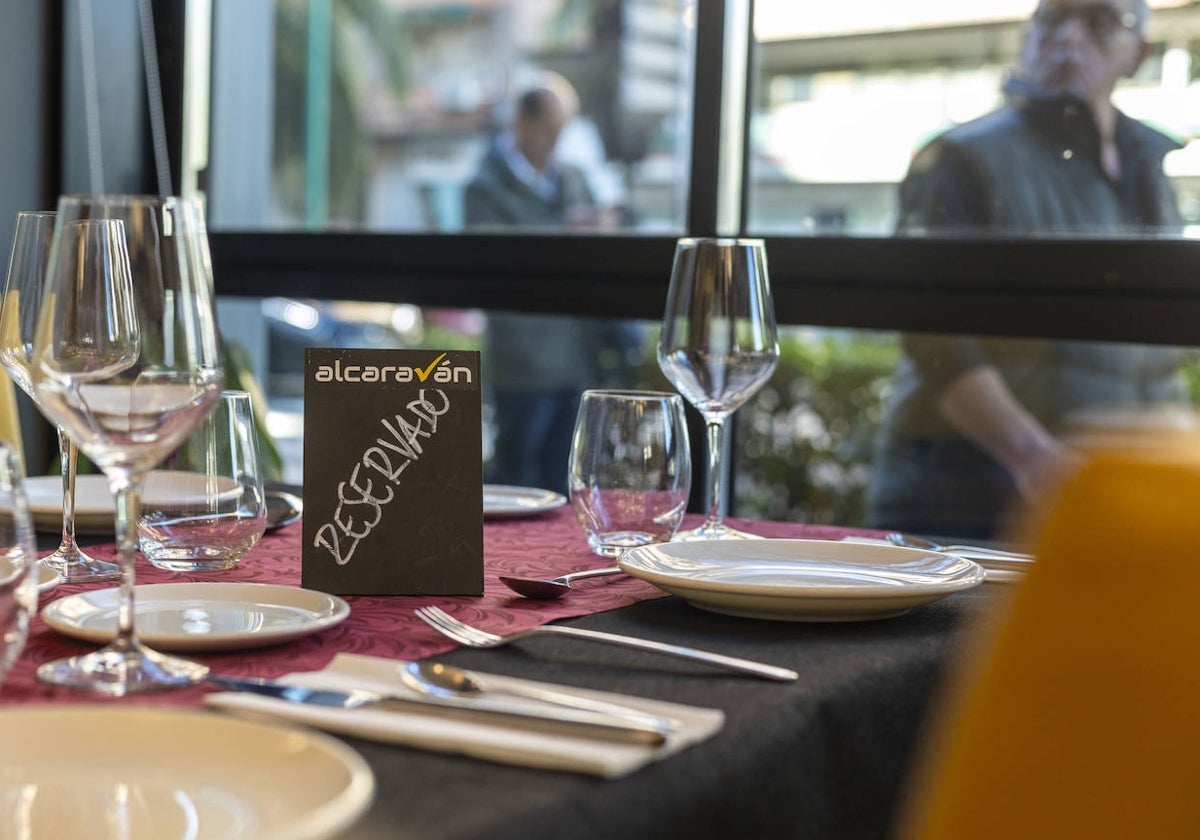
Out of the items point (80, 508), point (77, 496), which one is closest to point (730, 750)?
point (80, 508)

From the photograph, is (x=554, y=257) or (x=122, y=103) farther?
(x=122, y=103)

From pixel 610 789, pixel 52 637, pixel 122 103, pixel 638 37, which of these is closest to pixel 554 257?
pixel 638 37

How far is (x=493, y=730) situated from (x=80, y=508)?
31.3 inches

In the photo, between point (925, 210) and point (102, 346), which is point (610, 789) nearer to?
point (102, 346)

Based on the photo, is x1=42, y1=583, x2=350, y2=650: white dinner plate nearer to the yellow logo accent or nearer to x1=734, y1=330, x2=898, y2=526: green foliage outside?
the yellow logo accent

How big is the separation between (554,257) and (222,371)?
2.17m

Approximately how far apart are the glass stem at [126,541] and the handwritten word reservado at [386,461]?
0.31 metres

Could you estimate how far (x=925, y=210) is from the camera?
268cm

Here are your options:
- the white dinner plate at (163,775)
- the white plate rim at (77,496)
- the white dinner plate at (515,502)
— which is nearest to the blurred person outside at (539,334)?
the white dinner plate at (515,502)

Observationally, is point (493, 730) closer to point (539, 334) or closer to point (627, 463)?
point (627, 463)

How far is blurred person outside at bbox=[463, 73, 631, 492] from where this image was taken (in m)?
3.25

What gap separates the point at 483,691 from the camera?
0.77 meters

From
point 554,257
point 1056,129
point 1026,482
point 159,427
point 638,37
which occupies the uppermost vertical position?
point 638,37

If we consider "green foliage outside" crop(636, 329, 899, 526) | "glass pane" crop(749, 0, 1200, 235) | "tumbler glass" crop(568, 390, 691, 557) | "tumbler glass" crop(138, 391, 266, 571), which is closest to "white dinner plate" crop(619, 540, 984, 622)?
"tumbler glass" crop(568, 390, 691, 557)
